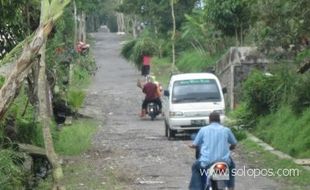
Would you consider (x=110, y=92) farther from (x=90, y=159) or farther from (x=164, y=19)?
(x=90, y=159)

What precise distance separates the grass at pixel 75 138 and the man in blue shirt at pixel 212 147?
8923 mm

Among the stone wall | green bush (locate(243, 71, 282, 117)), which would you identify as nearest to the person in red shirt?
the stone wall

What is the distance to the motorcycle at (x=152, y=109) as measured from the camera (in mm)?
32062

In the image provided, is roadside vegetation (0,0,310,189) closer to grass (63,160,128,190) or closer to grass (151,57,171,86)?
grass (151,57,171,86)

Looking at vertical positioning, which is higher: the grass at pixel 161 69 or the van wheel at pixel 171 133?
the van wheel at pixel 171 133

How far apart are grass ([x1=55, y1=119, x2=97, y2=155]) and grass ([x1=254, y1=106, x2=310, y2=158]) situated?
5.20m

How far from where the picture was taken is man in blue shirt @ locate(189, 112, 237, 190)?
1138cm

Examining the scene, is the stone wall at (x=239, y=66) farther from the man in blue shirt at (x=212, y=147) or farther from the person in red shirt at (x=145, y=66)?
the man in blue shirt at (x=212, y=147)

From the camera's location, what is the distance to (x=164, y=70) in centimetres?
5356

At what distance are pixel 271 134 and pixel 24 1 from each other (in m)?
10.6

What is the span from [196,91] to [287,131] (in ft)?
15.8

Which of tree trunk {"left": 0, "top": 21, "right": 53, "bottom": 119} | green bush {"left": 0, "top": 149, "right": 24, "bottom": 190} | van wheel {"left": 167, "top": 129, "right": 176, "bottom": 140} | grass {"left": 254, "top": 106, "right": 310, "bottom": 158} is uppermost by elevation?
tree trunk {"left": 0, "top": 21, "right": 53, "bottom": 119}

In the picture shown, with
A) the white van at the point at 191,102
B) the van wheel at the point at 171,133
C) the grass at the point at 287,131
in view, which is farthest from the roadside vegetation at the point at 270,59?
the van wheel at the point at 171,133

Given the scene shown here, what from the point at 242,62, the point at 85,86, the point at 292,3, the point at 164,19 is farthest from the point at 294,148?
the point at 164,19
